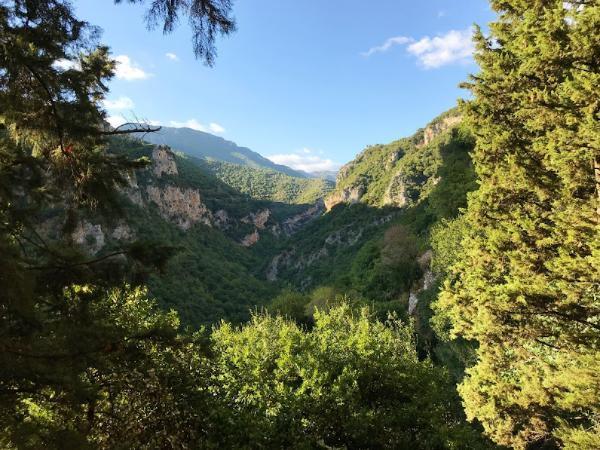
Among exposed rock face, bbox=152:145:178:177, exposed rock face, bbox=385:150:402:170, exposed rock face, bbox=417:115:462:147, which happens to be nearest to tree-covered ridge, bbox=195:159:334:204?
exposed rock face, bbox=385:150:402:170

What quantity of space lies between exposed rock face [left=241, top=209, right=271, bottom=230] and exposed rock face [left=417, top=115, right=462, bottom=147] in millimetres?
60151

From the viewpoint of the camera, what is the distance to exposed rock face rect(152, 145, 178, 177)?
8931cm

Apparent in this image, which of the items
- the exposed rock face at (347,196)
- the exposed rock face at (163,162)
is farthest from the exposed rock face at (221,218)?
the exposed rock face at (347,196)

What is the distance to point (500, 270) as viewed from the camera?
967 cm

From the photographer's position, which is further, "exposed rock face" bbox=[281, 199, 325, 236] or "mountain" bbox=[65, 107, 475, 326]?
"exposed rock face" bbox=[281, 199, 325, 236]

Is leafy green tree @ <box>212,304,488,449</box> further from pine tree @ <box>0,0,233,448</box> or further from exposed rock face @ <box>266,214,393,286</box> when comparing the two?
exposed rock face @ <box>266,214,393,286</box>

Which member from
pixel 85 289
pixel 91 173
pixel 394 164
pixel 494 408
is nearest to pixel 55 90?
pixel 91 173

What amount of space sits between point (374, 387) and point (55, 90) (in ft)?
27.9

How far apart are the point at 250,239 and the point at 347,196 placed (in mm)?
35647

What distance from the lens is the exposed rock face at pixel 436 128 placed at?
3873 inches

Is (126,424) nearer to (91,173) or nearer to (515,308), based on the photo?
(91,173)

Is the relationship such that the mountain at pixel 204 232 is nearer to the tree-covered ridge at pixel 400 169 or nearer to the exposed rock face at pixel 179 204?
the exposed rock face at pixel 179 204

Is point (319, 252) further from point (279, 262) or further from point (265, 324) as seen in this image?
point (265, 324)

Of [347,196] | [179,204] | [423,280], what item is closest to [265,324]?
[423,280]
